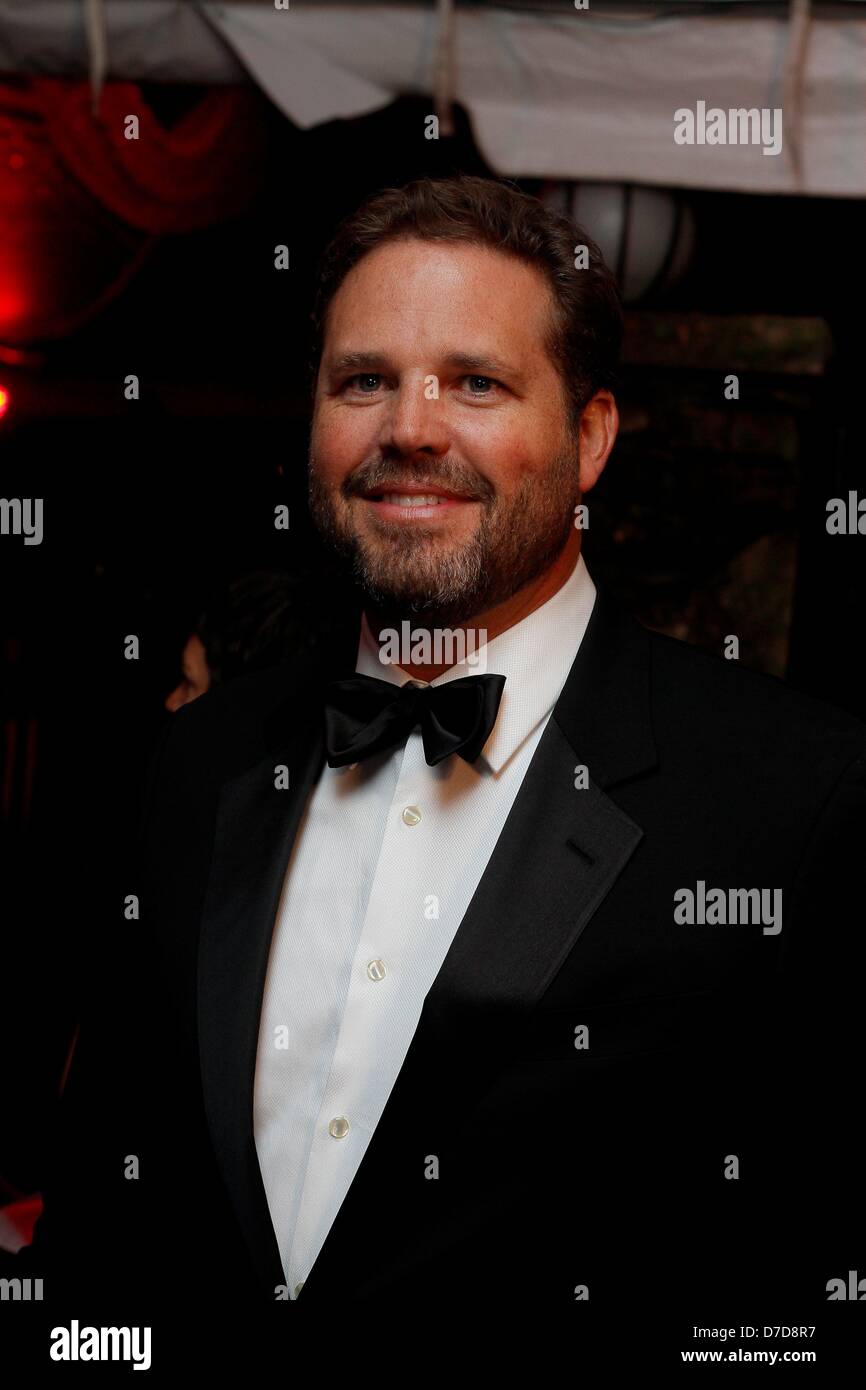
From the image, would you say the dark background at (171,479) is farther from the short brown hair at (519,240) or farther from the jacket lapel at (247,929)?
the short brown hair at (519,240)

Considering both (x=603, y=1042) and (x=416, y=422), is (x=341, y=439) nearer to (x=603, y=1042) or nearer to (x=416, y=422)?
(x=416, y=422)

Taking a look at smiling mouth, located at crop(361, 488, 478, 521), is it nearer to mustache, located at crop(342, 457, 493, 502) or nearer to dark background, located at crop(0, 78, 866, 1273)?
mustache, located at crop(342, 457, 493, 502)

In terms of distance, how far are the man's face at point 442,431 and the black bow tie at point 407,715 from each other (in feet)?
0.38

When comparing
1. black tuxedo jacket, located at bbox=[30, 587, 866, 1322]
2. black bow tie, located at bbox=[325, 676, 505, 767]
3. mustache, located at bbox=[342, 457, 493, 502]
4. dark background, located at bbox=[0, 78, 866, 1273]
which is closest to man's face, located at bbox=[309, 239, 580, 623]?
mustache, located at bbox=[342, 457, 493, 502]

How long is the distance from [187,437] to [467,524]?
2.19 metres

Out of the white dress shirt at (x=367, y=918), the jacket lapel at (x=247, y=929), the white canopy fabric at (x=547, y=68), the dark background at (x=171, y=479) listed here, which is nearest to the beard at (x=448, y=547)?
the white dress shirt at (x=367, y=918)

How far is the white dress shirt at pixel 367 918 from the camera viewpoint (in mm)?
1744

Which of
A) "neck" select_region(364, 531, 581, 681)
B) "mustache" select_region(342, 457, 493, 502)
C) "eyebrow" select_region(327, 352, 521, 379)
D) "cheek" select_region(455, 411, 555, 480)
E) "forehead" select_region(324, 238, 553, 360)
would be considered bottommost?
"neck" select_region(364, 531, 581, 681)

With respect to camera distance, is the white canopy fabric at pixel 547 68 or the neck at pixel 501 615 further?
the white canopy fabric at pixel 547 68

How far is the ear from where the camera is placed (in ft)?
6.58

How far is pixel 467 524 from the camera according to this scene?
179 cm

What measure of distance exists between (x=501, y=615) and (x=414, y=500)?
9.1 inches

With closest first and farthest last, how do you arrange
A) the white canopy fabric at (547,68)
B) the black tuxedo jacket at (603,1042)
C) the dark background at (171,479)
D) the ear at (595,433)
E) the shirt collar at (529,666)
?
1. the black tuxedo jacket at (603,1042)
2. the shirt collar at (529,666)
3. the ear at (595,433)
4. the white canopy fabric at (547,68)
5. the dark background at (171,479)
